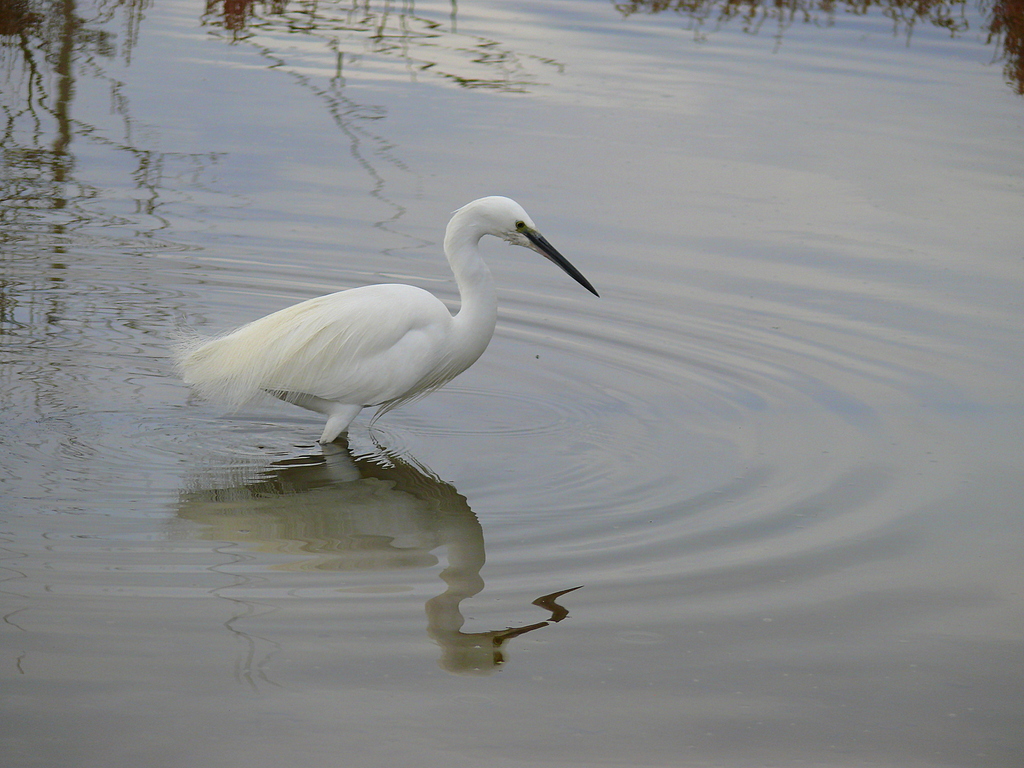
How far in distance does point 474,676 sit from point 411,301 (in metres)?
1.99

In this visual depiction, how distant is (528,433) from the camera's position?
519 cm

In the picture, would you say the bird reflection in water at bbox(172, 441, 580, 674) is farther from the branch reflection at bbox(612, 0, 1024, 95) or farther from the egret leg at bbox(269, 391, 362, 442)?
the branch reflection at bbox(612, 0, 1024, 95)

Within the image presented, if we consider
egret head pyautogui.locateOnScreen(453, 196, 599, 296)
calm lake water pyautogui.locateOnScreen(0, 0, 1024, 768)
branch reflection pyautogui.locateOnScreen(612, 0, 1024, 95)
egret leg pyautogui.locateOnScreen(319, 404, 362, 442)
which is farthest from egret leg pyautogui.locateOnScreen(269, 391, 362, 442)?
branch reflection pyautogui.locateOnScreen(612, 0, 1024, 95)

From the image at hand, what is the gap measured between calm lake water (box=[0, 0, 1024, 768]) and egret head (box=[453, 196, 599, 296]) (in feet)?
2.52

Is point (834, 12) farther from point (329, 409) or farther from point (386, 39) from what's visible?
point (329, 409)

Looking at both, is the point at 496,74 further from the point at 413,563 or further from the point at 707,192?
the point at 413,563

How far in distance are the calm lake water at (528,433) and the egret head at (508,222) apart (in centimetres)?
77

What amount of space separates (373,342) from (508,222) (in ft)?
2.33

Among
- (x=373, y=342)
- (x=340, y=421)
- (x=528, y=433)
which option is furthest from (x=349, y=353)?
(x=528, y=433)

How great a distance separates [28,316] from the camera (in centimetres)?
600

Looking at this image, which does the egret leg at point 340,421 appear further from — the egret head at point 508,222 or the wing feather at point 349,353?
the egret head at point 508,222

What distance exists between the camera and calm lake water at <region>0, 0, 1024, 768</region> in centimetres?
327

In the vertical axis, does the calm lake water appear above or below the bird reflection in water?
above

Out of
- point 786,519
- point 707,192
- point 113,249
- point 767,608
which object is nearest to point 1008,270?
point 707,192
